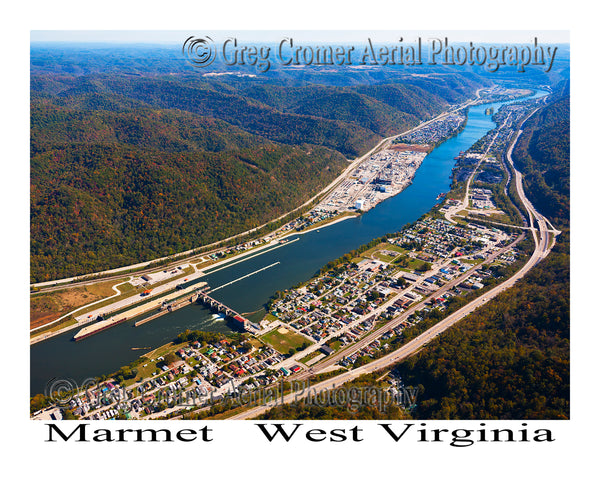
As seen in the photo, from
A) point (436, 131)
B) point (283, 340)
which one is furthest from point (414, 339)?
point (436, 131)

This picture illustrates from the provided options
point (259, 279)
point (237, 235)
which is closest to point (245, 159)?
point (237, 235)

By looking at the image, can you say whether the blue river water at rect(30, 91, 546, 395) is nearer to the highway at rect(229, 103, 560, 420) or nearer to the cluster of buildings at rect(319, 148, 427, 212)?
the cluster of buildings at rect(319, 148, 427, 212)

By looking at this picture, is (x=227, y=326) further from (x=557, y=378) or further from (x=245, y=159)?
(x=245, y=159)

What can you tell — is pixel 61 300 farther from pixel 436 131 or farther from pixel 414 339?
pixel 436 131

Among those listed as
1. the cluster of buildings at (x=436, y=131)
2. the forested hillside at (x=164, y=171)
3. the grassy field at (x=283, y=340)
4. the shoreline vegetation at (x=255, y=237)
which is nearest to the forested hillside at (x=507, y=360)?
the grassy field at (x=283, y=340)

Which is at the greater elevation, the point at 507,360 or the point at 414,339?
the point at 507,360

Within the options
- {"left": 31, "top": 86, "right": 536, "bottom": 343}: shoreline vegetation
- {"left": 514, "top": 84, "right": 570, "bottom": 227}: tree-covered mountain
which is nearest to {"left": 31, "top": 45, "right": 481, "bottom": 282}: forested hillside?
{"left": 31, "top": 86, "right": 536, "bottom": 343}: shoreline vegetation
